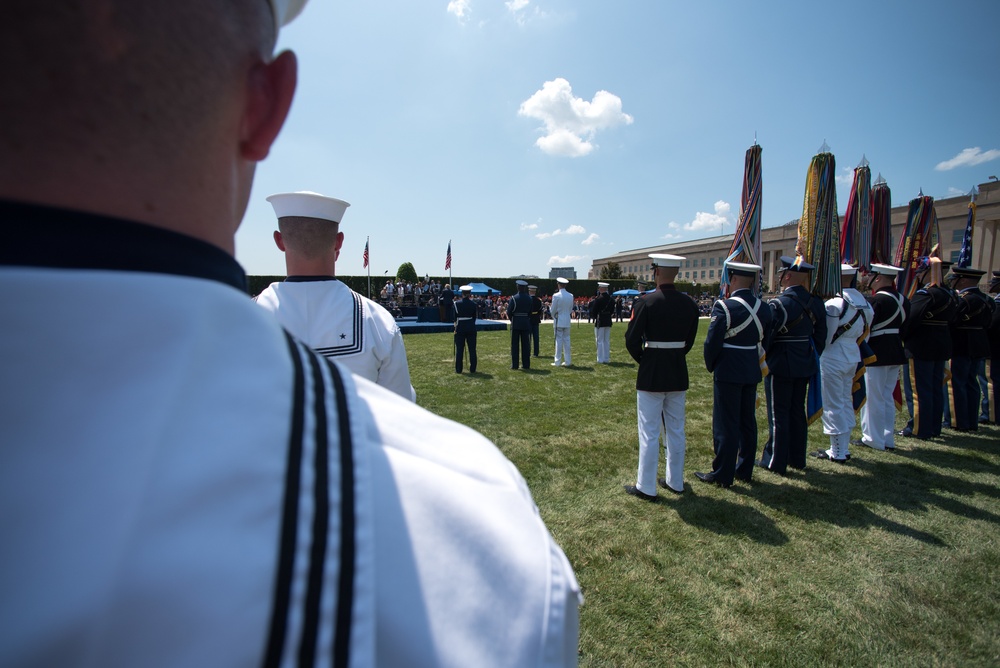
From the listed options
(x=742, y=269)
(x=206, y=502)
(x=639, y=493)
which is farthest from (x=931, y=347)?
(x=206, y=502)

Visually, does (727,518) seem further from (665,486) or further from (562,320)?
(562,320)

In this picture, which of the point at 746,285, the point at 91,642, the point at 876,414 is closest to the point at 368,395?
the point at 91,642

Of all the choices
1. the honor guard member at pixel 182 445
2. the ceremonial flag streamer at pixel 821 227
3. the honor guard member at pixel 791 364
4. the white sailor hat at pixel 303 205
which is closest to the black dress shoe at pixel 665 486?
the honor guard member at pixel 791 364


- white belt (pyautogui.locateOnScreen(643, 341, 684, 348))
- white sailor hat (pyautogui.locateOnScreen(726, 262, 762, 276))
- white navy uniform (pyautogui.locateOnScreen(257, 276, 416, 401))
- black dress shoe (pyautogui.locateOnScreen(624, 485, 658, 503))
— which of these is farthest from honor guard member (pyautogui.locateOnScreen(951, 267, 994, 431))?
white navy uniform (pyautogui.locateOnScreen(257, 276, 416, 401))

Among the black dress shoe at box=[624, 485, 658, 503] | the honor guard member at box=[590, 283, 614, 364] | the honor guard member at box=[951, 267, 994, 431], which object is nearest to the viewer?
the black dress shoe at box=[624, 485, 658, 503]

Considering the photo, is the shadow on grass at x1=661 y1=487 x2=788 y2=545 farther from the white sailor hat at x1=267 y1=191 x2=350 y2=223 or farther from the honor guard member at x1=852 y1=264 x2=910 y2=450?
the white sailor hat at x1=267 y1=191 x2=350 y2=223

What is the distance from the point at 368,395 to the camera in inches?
26.6

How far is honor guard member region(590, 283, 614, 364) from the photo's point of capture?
13023 millimetres

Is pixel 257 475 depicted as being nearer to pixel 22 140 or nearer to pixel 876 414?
pixel 22 140

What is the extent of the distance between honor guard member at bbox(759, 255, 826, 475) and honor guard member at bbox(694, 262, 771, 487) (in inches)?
20.8

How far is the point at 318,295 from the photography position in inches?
110

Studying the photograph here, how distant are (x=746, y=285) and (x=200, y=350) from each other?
5635 mm

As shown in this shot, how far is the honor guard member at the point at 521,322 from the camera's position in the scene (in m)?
12.1

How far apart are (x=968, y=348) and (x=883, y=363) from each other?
2.43m
